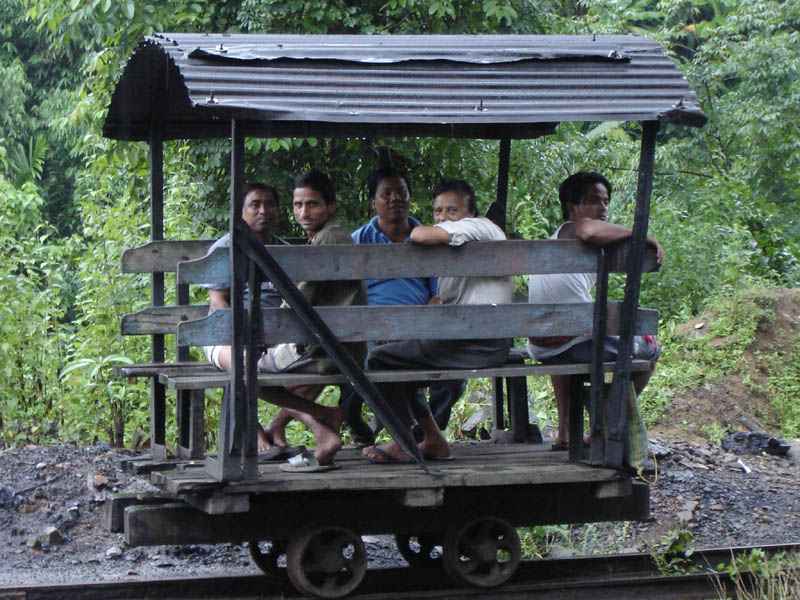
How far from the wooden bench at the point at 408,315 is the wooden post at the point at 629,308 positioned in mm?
62

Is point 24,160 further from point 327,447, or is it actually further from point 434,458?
point 327,447

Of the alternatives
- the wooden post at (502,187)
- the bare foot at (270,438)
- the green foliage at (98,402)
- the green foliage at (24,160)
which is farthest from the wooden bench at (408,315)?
the green foliage at (24,160)

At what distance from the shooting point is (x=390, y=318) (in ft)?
15.6

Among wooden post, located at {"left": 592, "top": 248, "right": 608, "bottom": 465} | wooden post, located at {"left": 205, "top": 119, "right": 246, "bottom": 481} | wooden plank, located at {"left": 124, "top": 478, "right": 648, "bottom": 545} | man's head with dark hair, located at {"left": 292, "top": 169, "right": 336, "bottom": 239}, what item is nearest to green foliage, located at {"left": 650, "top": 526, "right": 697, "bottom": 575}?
wooden plank, located at {"left": 124, "top": 478, "right": 648, "bottom": 545}

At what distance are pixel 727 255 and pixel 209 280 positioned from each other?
29.9ft

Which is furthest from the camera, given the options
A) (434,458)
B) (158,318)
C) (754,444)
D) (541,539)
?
(754,444)

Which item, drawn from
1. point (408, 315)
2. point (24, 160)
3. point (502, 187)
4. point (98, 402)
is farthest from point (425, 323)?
point (24, 160)

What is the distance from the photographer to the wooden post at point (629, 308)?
16.3 feet

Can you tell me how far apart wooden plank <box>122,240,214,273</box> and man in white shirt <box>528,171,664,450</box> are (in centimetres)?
196

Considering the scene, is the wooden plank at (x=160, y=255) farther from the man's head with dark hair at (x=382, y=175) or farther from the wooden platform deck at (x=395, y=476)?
the wooden platform deck at (x=395, y=476)

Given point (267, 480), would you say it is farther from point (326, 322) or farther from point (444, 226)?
point (444, 226)

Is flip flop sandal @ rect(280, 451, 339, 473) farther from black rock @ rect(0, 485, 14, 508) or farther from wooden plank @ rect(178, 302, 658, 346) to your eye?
black rock @ rect(0, 485, 14, 508)

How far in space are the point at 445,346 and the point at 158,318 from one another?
1.73 meters

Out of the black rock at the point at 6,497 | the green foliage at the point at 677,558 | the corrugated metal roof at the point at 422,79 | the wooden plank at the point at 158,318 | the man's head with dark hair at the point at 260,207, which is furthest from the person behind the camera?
the black rock at the point at 6,497
